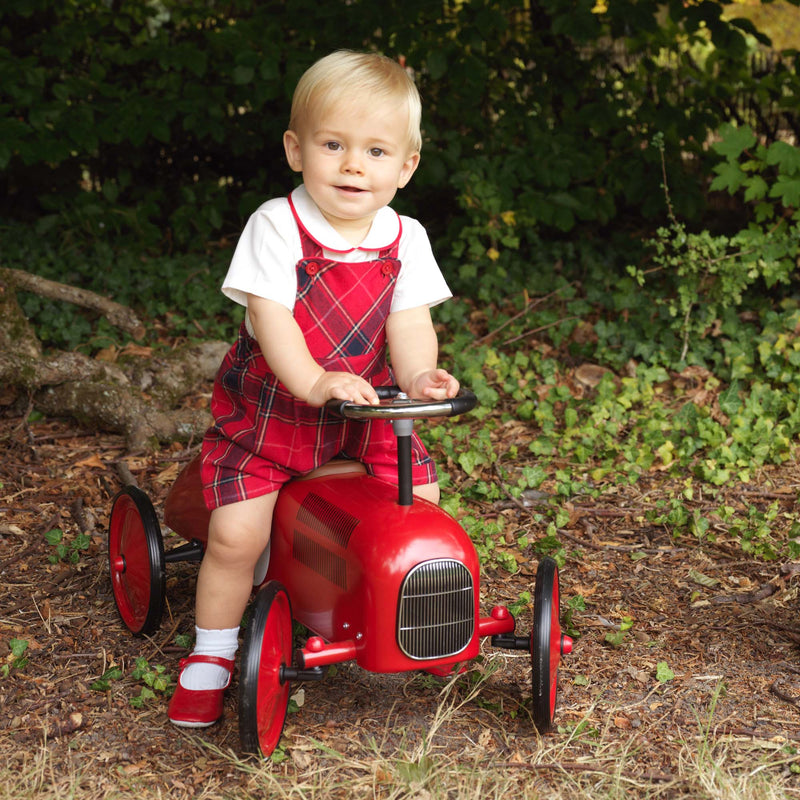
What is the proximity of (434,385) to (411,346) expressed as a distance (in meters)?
0.21

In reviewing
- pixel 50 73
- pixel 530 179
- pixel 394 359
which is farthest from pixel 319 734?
pixel 50 73

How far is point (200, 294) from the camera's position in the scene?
5.12 m

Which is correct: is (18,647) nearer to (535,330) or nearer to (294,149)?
(294,149)

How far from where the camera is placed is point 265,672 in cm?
208

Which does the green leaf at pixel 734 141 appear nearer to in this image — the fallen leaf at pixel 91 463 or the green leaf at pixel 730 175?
the green leaf at pixel 730 175

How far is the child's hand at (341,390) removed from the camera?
201 centimetres

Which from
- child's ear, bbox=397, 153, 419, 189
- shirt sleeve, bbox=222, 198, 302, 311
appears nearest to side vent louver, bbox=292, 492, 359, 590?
shirt sleeve, bbox=222, 198, 302, 311

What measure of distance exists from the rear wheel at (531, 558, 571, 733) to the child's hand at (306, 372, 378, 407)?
60cm

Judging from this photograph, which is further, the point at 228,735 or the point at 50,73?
the point at 50,73

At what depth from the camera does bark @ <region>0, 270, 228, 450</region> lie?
155 inches

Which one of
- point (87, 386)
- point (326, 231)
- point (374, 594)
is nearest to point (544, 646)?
point (374, 594)

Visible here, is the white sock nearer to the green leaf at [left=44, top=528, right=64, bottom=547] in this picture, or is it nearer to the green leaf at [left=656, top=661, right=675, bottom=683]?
the green leaf at [left=44, top=528, right=64, bottom=547]

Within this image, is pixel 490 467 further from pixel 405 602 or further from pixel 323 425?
pixel 405 602

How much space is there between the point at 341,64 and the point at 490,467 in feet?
6.38
